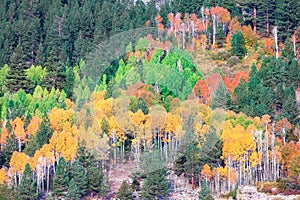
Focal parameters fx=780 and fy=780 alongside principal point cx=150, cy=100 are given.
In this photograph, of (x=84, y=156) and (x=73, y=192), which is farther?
(x=84, y=156)

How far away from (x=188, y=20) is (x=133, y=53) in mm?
11598

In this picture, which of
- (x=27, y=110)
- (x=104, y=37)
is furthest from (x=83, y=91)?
(x=104, y=37)

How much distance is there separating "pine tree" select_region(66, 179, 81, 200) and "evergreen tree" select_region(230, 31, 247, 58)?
89.9 ft

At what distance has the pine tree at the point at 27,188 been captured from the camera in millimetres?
→ 50562

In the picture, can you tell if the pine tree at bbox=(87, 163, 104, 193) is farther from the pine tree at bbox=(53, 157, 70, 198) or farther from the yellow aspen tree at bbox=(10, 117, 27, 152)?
the yellow aspen tree at bbox=(10, 117, 27, 152)

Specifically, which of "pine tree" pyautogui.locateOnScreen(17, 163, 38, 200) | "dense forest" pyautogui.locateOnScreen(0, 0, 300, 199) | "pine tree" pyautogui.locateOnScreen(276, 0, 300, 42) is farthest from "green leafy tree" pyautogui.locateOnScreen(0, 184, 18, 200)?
"pine tree" pyautogui.locateOnScreen(276, 0, 300, 42)

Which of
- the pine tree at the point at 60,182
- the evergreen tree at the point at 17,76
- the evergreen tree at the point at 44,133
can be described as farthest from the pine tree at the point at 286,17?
the pine tree at the point at 60,182

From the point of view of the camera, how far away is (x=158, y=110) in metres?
56.1

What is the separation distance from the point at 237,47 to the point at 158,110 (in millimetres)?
19493

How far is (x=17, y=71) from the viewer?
7188 centimetres

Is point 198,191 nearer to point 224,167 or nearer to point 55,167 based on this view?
point 224,167

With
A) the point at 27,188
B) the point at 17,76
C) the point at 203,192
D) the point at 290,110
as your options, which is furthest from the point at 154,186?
the point at 17,76

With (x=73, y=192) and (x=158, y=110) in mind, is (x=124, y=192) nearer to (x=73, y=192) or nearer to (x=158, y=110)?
(x=73, y=192)

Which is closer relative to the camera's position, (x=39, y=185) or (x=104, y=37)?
(x=39, y=185)
